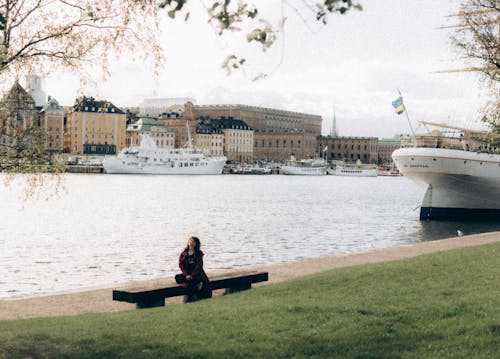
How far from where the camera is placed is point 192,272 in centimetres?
1232

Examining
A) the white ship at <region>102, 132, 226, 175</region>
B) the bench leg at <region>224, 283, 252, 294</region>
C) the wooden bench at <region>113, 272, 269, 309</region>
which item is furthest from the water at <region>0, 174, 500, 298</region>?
the white ship at <region>102, 132, 226, 175</region>

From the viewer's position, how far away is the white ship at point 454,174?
44781 mm

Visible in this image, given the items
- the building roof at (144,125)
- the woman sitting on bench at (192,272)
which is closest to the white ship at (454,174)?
the woman sitting on bench at (192,272)

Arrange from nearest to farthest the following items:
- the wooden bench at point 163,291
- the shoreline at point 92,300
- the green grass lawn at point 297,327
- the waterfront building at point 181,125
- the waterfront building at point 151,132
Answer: the green grass lawn at point 297,327
the wooden bench at point 163,291
the shoreline at point 92,300
the waterfront building at point 151,132
the waterfront building at point 181,125

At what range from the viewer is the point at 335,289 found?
1269cm

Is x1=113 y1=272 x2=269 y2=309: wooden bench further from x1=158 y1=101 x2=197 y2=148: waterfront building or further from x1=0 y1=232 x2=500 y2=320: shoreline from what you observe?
x1=158 y1=101 x2=197 y2=148: waterfront building

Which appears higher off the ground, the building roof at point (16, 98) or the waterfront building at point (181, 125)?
the waterfront building at point (181, 125)

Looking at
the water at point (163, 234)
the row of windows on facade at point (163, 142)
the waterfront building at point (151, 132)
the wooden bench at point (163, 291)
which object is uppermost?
the waterfront building at point (151, 132)

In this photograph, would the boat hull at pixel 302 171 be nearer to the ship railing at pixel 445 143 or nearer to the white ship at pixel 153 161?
the white ship at pixel 153 161

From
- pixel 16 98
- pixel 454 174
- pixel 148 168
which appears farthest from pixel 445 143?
pixel 148 168

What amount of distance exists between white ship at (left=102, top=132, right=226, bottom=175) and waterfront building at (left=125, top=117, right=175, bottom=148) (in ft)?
86.0

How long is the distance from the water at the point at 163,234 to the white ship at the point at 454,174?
6.08 ft

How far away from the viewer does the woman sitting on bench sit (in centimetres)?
1228

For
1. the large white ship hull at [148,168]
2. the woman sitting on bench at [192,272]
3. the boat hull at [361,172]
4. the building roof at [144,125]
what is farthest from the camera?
the boat hull at [361,172]
